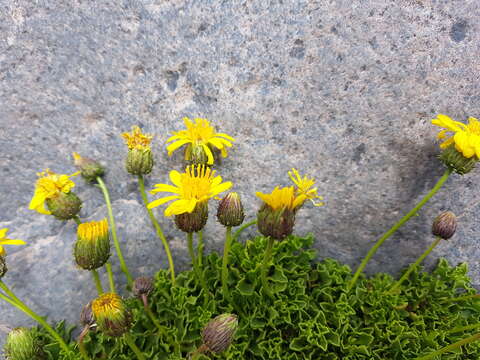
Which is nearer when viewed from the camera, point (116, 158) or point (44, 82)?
point (44, 82)

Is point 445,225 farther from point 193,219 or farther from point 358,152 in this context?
point 193,219

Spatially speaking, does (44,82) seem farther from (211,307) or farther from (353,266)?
(353,266)

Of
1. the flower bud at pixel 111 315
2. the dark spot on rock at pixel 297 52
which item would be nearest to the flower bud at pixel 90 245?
the flower bud at pixel 111 315

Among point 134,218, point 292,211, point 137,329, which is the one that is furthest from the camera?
point 134,218

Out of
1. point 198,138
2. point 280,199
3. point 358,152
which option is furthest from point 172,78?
point 358,152

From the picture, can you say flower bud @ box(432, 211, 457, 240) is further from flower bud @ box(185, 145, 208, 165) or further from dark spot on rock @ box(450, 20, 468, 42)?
flower bud @ box(185, 145, 208, 165)

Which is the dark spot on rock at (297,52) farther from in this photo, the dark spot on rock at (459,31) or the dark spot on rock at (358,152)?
the dark spot on rock at (459,31)

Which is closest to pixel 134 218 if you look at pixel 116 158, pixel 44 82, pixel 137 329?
pixel 116 158
